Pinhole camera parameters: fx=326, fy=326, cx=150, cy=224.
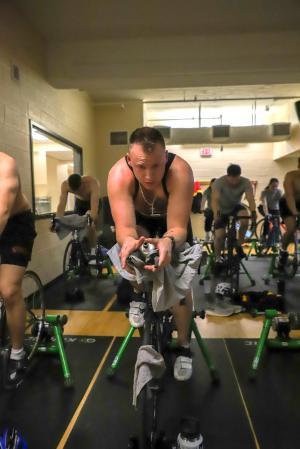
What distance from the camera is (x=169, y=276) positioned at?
1.24 metres

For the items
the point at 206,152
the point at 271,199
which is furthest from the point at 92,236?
the point at 206,152

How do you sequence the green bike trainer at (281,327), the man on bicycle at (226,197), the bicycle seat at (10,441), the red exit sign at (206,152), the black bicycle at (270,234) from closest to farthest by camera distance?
the bicycle seat at (10,441) → the green bike trainer at (281,327) → the man on bicycle at (226,197) → the black bicycle at (270,234) → the red exit sign at (206,152)

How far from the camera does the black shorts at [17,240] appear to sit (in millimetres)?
1882

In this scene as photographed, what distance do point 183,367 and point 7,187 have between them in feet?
4.63

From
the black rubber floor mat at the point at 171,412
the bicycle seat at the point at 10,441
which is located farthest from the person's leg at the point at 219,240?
the bicycle seat at the point at 10,441

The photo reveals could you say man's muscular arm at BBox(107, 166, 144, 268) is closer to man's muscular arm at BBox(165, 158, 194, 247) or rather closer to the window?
man's muscular arm at BBox(165, 158, 194, 247)

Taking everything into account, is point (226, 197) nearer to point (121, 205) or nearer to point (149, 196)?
point (149, 196)

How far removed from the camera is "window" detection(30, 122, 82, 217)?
4.05 metres

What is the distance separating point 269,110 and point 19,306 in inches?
291

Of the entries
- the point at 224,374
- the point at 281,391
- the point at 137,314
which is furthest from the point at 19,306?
the point at 281,391

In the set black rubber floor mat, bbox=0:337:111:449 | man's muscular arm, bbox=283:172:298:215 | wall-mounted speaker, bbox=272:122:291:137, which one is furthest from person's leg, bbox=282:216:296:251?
wall-mounted speaker, bbox=272:122:291:137

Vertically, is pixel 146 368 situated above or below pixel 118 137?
below

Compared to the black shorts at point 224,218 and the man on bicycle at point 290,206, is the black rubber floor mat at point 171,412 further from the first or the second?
the man on bicycle at point 290,206

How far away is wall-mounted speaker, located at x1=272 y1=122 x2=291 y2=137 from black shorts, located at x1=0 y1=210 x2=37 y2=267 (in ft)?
19.9
